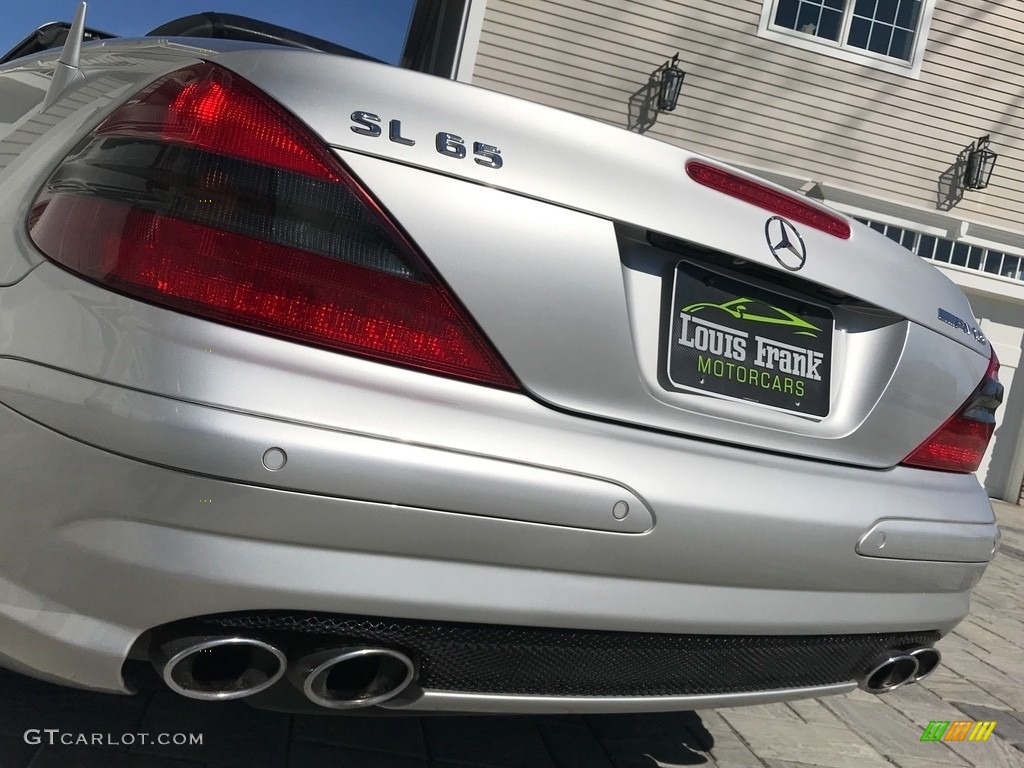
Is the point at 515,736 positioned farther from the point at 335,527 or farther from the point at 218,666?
the point at 335,527

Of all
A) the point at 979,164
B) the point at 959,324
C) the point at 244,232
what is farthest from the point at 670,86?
the point at 244,232

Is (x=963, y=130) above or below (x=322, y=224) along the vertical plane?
above

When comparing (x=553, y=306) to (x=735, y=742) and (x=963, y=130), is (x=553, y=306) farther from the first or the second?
(x=963, y=130)

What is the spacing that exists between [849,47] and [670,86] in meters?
2.13

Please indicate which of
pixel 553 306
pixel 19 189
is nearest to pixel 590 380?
pixel 553 306

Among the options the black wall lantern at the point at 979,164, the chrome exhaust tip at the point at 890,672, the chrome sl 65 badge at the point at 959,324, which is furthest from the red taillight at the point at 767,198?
the black wall lantern at the point at 979,164

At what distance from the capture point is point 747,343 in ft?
5.95

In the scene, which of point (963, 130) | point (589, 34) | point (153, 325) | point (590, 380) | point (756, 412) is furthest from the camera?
point (963, 130)

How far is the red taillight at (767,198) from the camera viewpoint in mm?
1756

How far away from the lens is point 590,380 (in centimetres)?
158

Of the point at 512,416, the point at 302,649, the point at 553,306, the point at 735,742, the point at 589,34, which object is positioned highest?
the point at 589,34

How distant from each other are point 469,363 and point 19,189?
821 mm

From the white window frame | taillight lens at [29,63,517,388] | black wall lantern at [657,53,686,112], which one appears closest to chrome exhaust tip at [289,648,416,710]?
taillight lens at [29,63,517,388]

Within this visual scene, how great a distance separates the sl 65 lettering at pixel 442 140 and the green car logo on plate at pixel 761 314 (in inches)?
18.5
